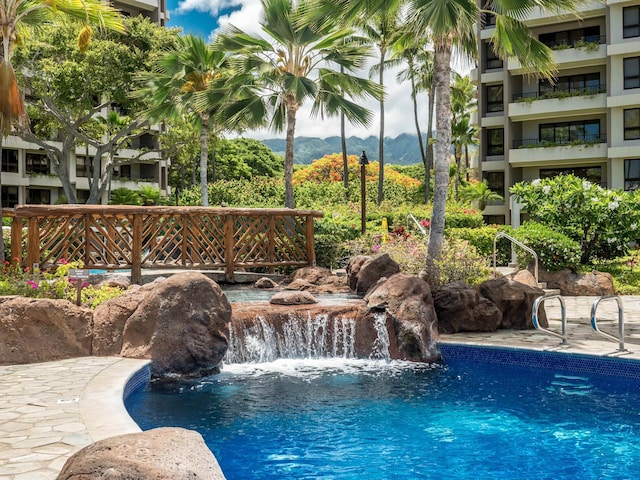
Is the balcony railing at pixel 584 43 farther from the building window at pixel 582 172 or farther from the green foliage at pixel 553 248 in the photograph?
the green foliage at pixel 553 248

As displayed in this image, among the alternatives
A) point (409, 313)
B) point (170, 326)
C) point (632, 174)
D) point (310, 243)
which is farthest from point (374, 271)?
point (632, 174)

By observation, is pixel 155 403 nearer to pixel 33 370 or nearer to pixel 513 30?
pixel 33 370

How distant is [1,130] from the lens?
1283 centimetres

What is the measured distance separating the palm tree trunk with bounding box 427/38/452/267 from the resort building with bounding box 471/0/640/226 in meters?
19.2

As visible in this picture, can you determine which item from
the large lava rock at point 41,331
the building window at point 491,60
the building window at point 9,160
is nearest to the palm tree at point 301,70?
the large lava rock at point 41,331

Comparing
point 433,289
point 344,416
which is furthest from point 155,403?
point 433,289

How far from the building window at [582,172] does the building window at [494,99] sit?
14.6 ft

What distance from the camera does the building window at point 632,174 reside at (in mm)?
31844

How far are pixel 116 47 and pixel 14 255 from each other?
16488 millimetres

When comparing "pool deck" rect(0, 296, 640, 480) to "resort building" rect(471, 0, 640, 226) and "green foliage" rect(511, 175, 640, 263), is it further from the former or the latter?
"resort building" rect(471, 0, 640, 226)

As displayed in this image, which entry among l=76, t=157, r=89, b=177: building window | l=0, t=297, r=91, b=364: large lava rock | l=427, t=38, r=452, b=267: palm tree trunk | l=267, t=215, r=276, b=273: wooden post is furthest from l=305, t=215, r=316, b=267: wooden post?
l=76, t=157, r=89, b=177: building window

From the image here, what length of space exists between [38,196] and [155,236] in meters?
29.5

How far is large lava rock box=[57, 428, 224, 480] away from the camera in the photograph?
9.52 ft

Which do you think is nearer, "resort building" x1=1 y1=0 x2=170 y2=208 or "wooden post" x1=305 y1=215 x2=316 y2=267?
"wooden post" x1=305 y1=215 x2=316 y2=267
